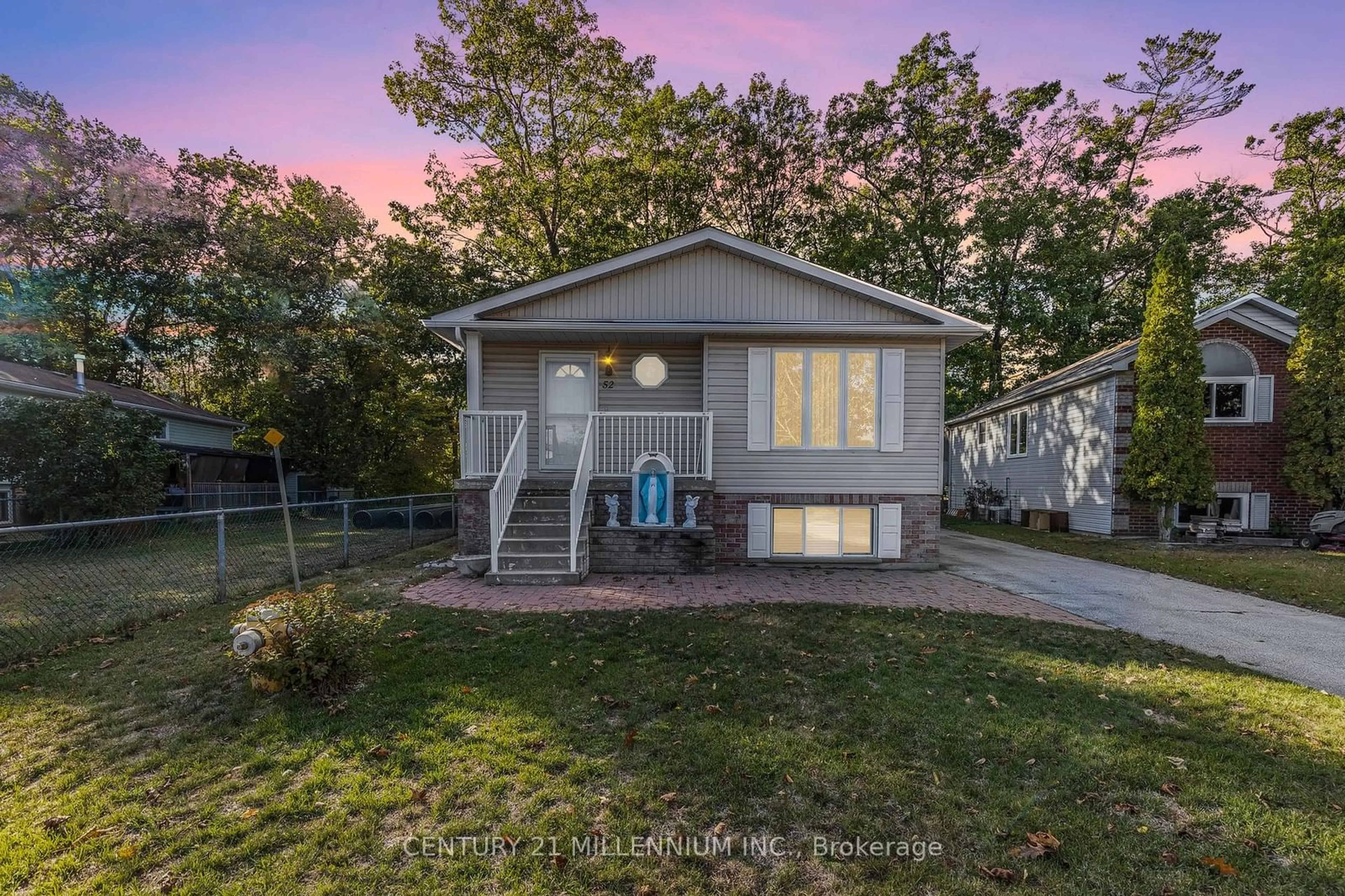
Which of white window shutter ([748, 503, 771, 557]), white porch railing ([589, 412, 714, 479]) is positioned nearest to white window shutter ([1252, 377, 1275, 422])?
white window shutter ([748, 503, 771, 557])

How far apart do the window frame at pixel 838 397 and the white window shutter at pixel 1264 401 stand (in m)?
11.4

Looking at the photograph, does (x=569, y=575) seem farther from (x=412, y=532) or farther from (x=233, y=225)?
(x=233, y=225)

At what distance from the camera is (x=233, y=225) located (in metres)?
19.4

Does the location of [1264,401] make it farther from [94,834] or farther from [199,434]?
[199,434]

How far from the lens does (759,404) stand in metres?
8.96

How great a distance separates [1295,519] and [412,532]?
2021cm

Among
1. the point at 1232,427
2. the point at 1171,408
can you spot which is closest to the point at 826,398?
the point at 1171,408

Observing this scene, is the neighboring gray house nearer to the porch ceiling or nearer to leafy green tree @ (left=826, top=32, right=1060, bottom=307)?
the porch ceiling

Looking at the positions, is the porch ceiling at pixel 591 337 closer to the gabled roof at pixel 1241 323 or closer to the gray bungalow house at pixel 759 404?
the gray bungalow house at pixel 759 404

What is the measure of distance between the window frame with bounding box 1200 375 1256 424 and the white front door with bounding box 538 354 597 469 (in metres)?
14.6

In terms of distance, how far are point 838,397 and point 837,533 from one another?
2279mm

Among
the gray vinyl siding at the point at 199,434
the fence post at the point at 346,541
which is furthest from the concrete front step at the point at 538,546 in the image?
the gray vinyl siding at the point at 199,434

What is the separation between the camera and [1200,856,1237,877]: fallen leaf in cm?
222

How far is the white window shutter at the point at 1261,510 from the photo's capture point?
13.0m
